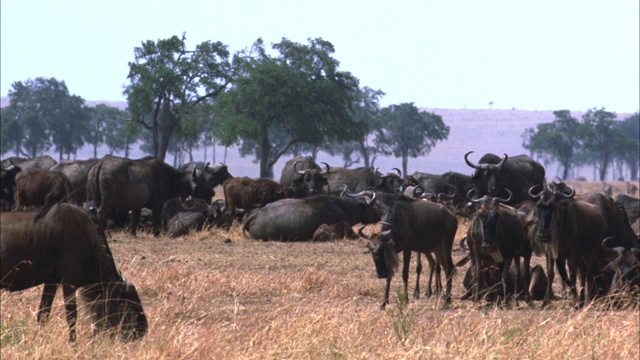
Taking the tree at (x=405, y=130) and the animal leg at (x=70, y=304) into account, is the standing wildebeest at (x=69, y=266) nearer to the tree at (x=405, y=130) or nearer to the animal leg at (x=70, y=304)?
the animal leg at (x=70, y=304)

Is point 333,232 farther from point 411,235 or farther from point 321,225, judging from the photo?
point 411,235

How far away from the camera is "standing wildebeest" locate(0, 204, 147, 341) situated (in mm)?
7953

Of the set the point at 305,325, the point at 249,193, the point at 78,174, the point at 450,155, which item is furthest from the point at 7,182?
the point at 450,155

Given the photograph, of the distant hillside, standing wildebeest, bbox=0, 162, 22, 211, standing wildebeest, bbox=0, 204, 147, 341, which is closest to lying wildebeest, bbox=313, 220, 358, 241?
standing wildebeest, bbox=0, 162, 22, 211

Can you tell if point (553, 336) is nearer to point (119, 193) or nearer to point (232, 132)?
point (119, 193)

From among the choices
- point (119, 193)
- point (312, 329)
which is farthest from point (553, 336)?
point (119, 193)

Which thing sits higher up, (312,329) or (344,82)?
(344,82)

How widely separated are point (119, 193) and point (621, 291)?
11.1 metres

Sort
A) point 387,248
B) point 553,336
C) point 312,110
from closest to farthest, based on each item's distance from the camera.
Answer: point 553,336 → point 387,248 → point 312,110

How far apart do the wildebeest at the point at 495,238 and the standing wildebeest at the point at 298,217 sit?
23.7ft

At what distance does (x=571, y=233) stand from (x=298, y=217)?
27.6 ft

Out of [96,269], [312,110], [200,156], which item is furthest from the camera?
[200,156]

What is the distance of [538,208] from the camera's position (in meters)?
12.1

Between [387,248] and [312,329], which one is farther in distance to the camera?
[387,248]
